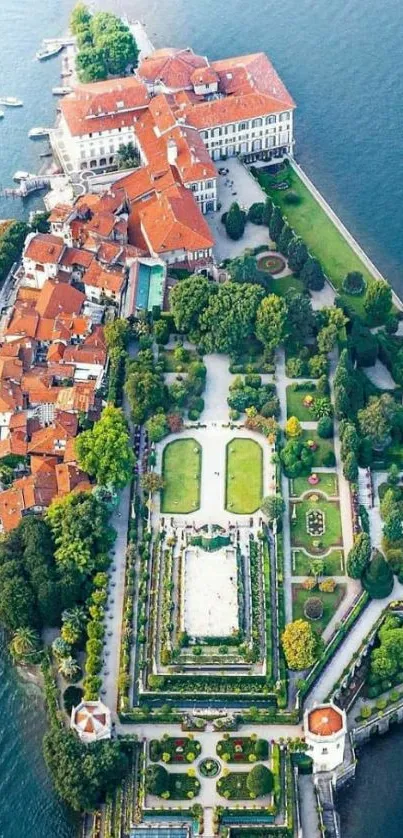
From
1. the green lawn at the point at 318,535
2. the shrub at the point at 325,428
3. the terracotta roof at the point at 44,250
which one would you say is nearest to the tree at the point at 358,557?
the green lawn at the point at 318,535

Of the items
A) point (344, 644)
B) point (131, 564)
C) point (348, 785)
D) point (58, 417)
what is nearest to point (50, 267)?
point (58, 417)

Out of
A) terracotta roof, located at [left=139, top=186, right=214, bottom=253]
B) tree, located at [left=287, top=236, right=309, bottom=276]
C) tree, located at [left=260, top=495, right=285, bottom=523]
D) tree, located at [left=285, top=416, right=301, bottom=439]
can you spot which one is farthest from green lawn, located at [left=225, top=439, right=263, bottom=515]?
terracotta roof, located at [left=139, top=186, right=214, bottom=253]

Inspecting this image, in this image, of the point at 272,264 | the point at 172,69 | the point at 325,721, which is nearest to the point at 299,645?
the point at 325,721

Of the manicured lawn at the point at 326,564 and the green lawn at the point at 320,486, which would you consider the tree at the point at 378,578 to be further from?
the green lawn at the point at 320,486

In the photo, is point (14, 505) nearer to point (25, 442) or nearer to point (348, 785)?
point (25, 442)

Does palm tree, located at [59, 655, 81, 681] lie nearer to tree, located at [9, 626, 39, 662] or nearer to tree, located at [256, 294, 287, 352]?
tree, located at [9, 626, 39, 662]

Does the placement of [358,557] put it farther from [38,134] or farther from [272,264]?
[38,134]
